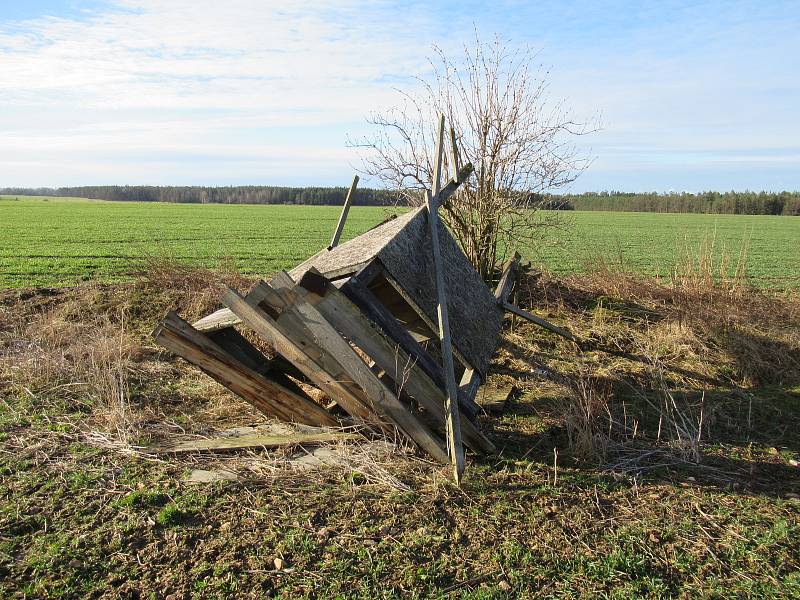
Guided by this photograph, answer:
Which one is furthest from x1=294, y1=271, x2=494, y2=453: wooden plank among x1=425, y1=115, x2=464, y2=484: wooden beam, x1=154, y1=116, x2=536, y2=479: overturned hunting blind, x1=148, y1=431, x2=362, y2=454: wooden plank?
x1=148, y1=431, x2=362, y2=454: wooden plank

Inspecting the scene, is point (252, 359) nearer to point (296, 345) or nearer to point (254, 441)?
point (254, 441)

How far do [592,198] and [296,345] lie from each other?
3789 inches

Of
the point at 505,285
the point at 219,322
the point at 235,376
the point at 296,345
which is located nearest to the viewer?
the point at 296,345

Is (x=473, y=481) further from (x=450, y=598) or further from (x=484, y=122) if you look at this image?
(x=484, y=122)

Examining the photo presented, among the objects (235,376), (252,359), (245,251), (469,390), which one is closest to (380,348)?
(469,390)

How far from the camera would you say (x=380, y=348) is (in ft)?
14.6

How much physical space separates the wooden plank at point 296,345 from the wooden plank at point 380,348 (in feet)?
0.73

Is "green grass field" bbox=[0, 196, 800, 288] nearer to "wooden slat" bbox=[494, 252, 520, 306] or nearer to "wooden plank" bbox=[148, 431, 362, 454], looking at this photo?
"wooden slat" bbox=[494, 252, 520, 306]

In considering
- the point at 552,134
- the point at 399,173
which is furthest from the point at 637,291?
the point at 399,173

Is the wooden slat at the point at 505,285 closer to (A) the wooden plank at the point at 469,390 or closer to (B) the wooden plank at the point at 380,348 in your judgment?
(A) the wooden plank at the point at 469,390

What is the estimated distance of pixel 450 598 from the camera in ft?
10.3

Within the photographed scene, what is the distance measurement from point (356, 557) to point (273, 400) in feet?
6.50

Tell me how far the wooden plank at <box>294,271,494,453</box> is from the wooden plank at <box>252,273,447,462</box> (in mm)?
60

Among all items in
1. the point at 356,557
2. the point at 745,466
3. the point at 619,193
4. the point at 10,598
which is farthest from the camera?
the point at 619,193
